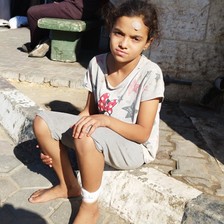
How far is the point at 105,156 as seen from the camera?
2055 mm

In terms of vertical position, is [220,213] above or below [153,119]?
below

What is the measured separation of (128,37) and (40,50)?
3.21 m

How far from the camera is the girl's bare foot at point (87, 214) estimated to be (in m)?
2.12

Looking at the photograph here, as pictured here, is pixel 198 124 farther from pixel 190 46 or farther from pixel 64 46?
pixel 64 46

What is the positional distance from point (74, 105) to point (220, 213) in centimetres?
Answer: 211

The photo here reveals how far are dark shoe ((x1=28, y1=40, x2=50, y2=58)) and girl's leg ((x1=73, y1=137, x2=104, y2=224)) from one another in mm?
3319

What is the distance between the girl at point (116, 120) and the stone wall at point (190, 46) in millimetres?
1500

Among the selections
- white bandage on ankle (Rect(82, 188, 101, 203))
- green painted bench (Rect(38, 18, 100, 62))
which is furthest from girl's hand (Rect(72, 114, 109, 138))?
green painted bench (Rect(38, 18, 100, 62))

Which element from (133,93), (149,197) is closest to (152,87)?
A: (133,93)

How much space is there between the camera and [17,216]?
2234 mm

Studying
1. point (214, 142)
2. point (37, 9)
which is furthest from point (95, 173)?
point (37, 9)

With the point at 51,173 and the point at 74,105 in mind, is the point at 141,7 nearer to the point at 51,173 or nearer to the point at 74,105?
the point at 51,173

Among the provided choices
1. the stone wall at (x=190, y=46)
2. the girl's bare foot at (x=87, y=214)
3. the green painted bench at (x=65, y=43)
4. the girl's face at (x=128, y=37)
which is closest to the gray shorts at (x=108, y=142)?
the girl's bare foot at (x=87, y=214)

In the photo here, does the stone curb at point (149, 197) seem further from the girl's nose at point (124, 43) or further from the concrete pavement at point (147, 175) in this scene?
the girl's nose at point (124, 43)
